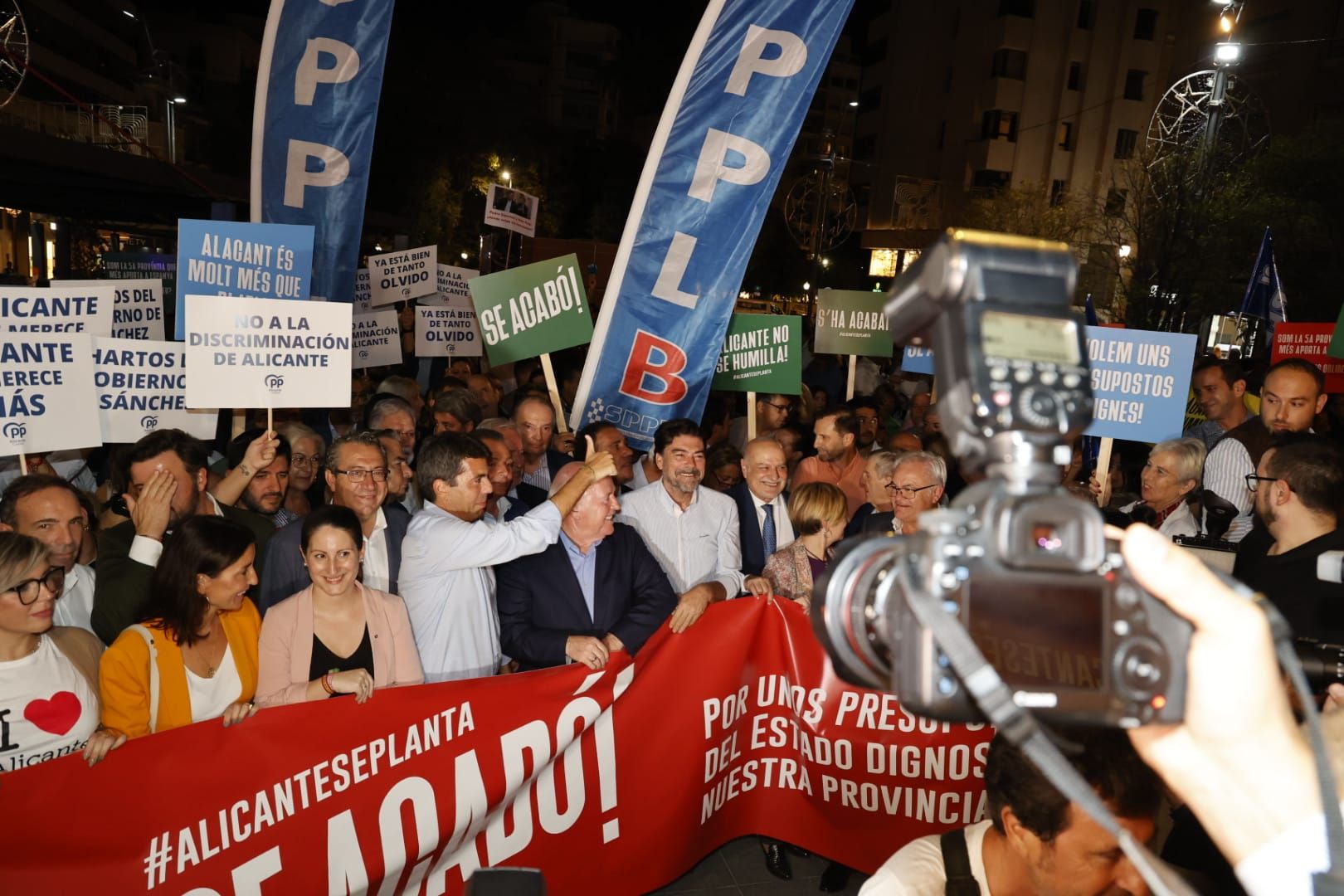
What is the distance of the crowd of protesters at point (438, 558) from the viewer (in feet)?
10.1

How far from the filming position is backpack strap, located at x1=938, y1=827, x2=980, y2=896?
7.17 ft

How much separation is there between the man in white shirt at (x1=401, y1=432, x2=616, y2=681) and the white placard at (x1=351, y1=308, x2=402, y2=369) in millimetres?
6052

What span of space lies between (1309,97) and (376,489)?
41.5m

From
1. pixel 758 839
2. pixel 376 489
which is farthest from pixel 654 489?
pixel 758 839

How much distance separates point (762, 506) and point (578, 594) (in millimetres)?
1861

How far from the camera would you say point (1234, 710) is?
1.13 m

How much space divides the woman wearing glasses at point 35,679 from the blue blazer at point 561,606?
1.64 metres

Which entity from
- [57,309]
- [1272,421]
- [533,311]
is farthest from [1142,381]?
[57,309]

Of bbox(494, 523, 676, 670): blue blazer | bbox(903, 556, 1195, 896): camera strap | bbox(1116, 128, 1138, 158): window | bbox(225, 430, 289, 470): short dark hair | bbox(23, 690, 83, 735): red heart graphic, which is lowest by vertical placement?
bbox(23, 690, 83, 735): red heart graphic

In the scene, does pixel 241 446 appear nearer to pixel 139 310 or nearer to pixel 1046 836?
pixel 139 310

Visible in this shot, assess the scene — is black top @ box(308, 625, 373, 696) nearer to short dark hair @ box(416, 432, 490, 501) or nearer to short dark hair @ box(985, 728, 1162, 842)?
short dark hair @ box(416, 432, 490, 501)

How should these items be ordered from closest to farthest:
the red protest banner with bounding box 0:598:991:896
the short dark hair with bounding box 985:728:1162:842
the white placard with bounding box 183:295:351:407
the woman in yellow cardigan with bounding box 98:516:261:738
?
1. the short dark hair with bounding box 985:728:1162:842
2. the red protest banner with bounding box 0:598:991:896
3. the woman in yellow cardigan with bounding box 98:516:261:738
4. the white placard with bounding box 183:295:351:407

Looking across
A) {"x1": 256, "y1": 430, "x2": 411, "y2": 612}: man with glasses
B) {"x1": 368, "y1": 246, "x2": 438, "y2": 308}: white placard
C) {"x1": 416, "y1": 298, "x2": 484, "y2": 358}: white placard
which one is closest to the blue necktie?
{"x1": 256, "y1": 430, "x2": 411, "y2": 612}: man with glasses

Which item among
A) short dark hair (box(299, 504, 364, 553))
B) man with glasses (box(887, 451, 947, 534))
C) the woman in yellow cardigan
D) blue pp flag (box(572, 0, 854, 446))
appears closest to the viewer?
the woman in yellow cardigan
